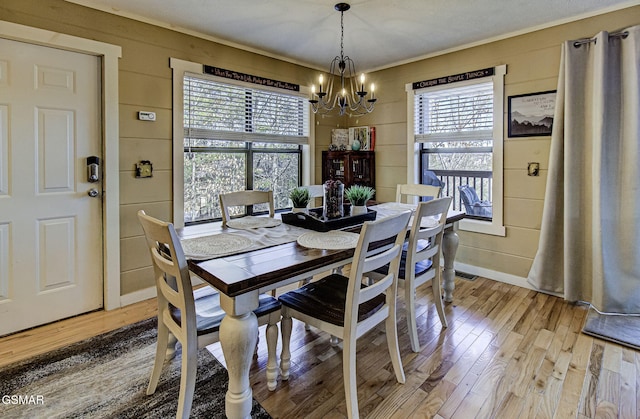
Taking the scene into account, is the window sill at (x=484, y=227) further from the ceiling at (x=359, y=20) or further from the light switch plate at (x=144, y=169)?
the light switch plate at (x=144, y=169)

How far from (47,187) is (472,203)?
12.4 feet

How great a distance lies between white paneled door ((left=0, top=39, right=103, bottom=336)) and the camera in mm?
2354

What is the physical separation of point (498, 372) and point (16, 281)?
324 centimetres

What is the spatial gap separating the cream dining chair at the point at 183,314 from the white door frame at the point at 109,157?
53.9 inches

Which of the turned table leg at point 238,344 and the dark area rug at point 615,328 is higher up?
the turned table leg at point 238,344

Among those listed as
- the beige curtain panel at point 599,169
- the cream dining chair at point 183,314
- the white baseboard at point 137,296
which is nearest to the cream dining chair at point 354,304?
the cream dining chair at point 183,314

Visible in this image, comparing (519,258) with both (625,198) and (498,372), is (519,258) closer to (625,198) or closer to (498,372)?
(625,198)

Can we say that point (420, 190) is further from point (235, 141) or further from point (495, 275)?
point (235, 141)

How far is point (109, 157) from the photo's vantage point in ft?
8.84

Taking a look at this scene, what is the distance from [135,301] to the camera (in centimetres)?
293

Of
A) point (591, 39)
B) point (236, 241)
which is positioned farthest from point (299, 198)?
point (591, 39)

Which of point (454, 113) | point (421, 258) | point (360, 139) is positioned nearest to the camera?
point (421, 258)

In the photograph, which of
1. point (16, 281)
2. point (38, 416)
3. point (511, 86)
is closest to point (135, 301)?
Answer: point (16, 281)

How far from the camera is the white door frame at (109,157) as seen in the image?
257 cm
